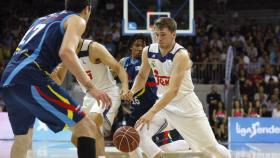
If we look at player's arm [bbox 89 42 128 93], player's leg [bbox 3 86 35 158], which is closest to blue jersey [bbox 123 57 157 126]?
player's arm [bbox 89 42 128 93]

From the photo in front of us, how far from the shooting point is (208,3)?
22.2 m

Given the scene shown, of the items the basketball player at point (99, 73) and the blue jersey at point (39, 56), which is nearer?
the blue jersey at point (39, 56)

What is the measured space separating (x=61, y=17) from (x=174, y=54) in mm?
1658

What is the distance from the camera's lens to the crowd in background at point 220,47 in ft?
51.5

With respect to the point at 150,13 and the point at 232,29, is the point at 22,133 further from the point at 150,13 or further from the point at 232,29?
the point at 232,29

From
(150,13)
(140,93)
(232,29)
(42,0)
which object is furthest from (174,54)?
(42,0)

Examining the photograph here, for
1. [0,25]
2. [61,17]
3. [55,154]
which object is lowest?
[55,154]

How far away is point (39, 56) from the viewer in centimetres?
454

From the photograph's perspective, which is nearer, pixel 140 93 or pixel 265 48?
pixel 140 93

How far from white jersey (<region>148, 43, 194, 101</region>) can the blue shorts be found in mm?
1744

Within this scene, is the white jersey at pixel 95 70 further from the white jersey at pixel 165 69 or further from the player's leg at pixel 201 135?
the player's leg at pixel 201 135

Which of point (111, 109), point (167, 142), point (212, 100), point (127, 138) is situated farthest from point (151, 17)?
point (127, 138)

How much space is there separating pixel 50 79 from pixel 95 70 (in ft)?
6.92

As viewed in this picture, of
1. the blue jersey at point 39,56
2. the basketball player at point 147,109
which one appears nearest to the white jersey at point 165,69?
the basketball player at point 147,109
